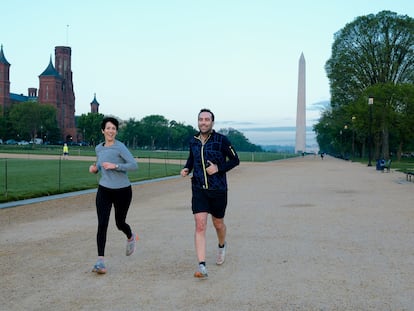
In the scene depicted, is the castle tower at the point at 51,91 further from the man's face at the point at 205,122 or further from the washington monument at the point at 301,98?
the man's face at the point at 205,122

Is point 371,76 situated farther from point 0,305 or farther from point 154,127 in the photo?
point 154,127

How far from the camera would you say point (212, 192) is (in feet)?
19.6

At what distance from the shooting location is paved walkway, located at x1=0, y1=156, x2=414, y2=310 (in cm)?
502

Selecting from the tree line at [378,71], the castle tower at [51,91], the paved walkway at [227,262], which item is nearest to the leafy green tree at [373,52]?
the tree line at [378,71]

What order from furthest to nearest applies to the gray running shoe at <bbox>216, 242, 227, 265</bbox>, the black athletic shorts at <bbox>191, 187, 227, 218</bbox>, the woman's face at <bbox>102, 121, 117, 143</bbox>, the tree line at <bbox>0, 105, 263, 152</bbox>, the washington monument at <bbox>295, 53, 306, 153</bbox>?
the tree line at <bbox>0, 105, 263, 152</bbox> < the washington monument at <bbox>295, 53, 306, 153</bbox> < the gray running shoe at <bbox>216, 242, 227, 265</bbox> < the woman's face at <bbox>102, 121, 117, 143</bbox> < the black athletic shorts at <bbox>191, 187, 227, 218</bbox>

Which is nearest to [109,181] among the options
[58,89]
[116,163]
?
[116,163]

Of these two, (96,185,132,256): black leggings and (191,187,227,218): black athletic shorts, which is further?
(96,185,132,256): black leggings

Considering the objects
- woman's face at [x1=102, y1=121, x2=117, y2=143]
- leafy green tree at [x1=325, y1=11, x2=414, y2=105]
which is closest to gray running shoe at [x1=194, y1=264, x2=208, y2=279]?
woman's face at [x1=102, y1=121, x2=117, y2=143]

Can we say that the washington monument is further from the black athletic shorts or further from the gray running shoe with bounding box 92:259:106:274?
the gray running shoe with bounding box 92:259:106:274

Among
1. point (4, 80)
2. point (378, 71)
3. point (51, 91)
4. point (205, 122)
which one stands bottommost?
point (205, 122)

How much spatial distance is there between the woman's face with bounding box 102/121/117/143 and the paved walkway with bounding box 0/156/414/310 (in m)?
1.58

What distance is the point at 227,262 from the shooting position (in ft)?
22.0

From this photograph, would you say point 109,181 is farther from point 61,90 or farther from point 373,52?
point 61,90

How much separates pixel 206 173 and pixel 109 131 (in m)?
1.29
